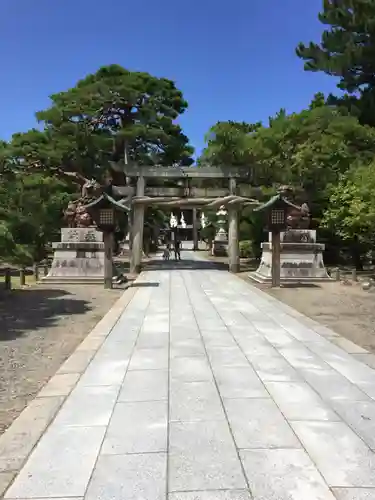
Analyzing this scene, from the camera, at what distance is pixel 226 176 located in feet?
73.6

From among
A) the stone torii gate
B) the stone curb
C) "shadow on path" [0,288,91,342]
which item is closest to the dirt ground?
the stone curb

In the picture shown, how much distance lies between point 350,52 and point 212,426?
21026mm

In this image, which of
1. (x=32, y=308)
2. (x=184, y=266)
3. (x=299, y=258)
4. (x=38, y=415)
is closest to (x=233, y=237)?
(x=184, y=266)

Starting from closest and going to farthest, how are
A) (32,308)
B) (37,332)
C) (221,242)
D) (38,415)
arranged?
(38,415) → (37,332) → (32,308) → (221,242)

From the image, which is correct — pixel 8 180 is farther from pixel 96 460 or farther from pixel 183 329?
pixel 96 460

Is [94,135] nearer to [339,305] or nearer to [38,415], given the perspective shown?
[339,305]

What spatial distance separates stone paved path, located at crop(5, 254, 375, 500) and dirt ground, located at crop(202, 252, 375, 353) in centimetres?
134

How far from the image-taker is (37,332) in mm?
8242

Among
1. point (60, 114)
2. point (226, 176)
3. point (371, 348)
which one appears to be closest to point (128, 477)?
point (371, 348)

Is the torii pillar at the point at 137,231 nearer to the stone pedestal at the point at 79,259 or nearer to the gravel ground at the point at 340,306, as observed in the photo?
the stone pedestal at the point at 79,259

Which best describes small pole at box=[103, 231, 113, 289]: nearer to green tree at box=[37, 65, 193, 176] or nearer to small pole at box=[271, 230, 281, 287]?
small pole at box=[271, 230, 281, 287]

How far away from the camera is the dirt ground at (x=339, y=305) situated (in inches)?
329

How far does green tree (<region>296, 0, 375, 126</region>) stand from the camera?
67.4 ft

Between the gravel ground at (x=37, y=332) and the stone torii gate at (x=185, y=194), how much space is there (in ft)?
26.0
